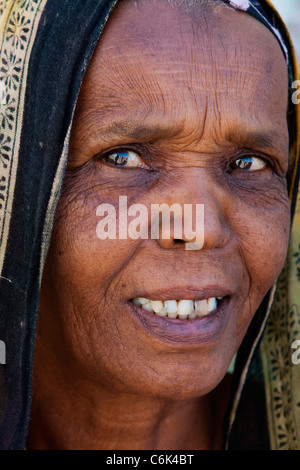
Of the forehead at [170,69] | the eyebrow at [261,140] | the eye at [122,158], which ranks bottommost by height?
the eye at [122,158]

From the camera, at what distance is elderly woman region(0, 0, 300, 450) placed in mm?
1904

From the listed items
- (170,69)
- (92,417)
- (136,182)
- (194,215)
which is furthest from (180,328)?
(170,69)

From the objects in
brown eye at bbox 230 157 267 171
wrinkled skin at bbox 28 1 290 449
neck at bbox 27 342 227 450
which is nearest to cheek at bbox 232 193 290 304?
wrinkled skin at bbox 28 1 290 449

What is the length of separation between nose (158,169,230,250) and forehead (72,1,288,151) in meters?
0.19

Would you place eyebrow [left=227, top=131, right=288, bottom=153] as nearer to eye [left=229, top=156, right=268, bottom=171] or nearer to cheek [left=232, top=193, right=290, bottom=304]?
eye [left=229, top=156, right=268, bottom=171]

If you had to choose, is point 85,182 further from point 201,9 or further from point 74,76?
point 201,9

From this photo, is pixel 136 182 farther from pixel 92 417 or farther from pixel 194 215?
pixel 92 417

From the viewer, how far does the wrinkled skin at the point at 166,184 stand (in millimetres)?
1979

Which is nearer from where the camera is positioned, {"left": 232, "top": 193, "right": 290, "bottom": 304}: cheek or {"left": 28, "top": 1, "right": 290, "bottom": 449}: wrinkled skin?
{"left": 28, "top": 1, "right": 290, "bottom": 449}: wrinkled skin

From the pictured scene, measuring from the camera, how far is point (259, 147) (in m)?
2.20

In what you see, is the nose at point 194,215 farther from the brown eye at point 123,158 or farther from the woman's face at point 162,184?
the brown eye at point 123,158

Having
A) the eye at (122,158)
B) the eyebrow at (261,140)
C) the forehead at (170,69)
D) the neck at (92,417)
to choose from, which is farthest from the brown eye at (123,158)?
the neck at (92,417)

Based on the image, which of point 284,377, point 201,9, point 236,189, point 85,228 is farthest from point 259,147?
point 284,377

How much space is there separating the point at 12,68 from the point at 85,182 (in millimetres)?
421
